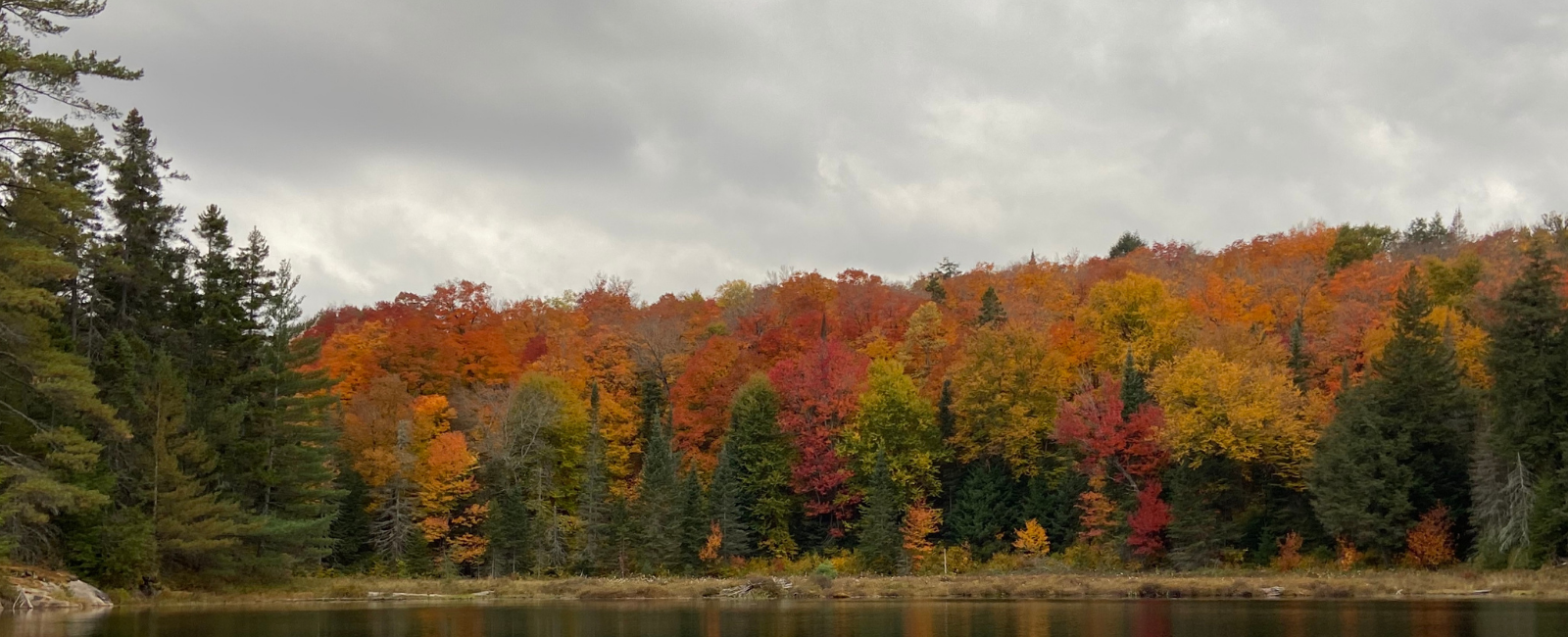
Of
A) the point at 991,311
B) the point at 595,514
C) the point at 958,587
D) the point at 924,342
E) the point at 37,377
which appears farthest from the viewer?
the point at 924,342

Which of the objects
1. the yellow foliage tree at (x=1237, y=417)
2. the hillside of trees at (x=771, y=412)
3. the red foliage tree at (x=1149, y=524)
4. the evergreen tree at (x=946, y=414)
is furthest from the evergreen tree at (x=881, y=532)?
the yellow foliage tree at (x=1237, y=417)

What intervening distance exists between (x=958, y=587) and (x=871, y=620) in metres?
16.7

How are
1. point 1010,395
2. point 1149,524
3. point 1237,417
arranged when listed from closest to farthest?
point 1237,417 < point 1149,524 < point 1010,395

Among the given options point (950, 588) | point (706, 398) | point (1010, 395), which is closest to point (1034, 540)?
point (1010, 395)

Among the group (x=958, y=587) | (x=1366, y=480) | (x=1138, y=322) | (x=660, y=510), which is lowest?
(x=958, y=587)

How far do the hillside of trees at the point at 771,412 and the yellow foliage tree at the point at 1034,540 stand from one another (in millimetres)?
214

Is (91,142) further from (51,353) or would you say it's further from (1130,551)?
(1130,551)

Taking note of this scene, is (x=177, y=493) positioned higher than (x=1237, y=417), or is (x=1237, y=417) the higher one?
(x=1237, y=417)

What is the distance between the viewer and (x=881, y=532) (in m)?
67.5

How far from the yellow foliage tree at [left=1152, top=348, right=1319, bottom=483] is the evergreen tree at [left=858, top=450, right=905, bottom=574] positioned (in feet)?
49.6

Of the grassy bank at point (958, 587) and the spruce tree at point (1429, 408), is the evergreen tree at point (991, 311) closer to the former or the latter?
the grassy bank at point (958, 587)

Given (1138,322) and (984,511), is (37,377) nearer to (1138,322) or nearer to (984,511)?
(984,511)

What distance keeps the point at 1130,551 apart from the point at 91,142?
48990mm

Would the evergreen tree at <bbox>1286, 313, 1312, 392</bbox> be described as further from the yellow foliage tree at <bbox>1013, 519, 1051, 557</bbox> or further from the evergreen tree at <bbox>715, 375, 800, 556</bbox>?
the evergreen tree at <bbox>715, 375, 800, 556</bbox>
